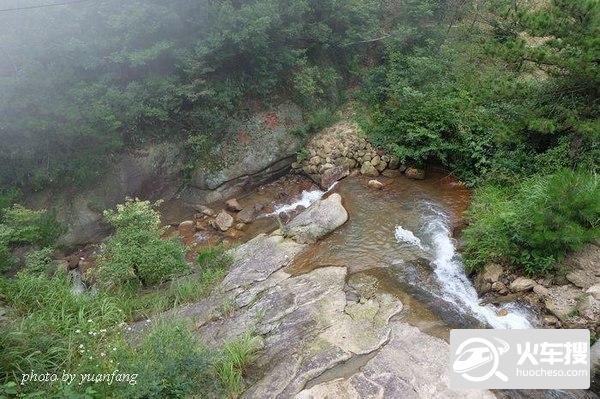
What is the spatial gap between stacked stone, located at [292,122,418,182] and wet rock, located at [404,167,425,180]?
24 centimetres

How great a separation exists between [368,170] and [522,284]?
5851 millimetres

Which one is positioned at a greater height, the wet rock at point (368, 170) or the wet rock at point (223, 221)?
the wet rock at point (368, 170)

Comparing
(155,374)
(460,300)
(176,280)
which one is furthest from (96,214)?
(460,300)

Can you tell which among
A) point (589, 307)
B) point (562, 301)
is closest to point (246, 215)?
point (562, 301)

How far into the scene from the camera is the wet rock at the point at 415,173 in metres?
11.2

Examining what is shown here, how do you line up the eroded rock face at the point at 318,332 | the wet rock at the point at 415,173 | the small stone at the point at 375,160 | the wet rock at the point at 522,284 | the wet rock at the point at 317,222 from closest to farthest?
the eroded rock face at the point at 318,332 → the wet rock at the point at 522,284 → the wet rock at the point at 317,222 → the wet rock at the point at 415,173 → the small stone at the point at 375,160

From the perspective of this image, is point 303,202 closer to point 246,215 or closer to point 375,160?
point 246,215

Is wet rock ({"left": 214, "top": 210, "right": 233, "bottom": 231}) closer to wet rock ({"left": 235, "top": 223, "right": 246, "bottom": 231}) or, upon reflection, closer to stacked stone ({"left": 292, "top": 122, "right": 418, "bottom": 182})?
wet rock ({"left": 235, "top": 223, "right": 246, "bottom": 231})

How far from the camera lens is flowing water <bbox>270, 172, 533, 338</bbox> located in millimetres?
6281

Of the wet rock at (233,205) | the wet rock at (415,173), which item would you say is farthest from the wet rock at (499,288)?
the wet rock at (233,205)

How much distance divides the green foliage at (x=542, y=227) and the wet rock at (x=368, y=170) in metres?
4.20

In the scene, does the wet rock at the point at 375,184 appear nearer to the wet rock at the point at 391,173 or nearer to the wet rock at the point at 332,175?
the wet rock at the point at 391,173

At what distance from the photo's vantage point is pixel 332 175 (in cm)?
1170

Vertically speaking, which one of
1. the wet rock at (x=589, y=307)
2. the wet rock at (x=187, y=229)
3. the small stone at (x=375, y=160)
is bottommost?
the wet rock at (x=187, y=229)
